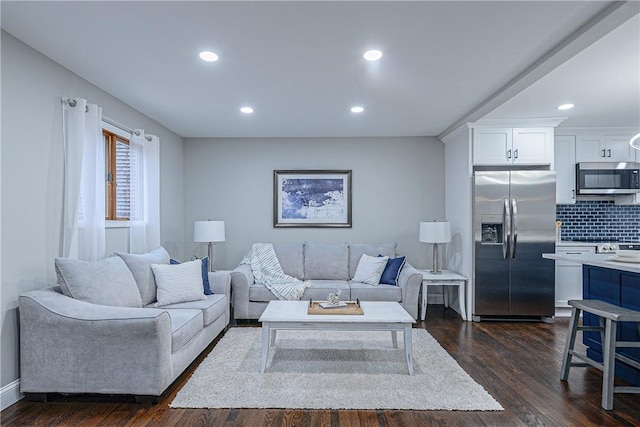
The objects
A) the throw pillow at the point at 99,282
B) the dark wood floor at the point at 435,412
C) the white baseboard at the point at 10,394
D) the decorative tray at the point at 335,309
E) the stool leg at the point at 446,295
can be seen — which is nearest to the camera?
the dark wood floor at the point at 435,412

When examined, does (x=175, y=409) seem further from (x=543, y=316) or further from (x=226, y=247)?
(x=543, y=316)

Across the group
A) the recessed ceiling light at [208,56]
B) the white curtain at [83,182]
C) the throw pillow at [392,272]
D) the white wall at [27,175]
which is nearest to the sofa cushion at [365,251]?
the throw pillow at [392,272]

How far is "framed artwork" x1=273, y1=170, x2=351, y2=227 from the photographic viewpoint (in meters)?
5.63

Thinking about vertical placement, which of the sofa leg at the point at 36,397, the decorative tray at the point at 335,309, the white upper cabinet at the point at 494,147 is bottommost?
the sofa leg at the point at 36,397

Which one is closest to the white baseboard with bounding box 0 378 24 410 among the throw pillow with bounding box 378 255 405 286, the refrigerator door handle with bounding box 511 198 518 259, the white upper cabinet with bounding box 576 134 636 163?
the throw pillow with bounding box 378 255 405 286

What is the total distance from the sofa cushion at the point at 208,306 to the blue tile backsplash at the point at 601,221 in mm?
4735

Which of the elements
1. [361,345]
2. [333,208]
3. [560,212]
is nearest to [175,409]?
[361,345]

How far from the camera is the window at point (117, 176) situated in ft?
12.5

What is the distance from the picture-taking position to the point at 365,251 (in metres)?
5.21

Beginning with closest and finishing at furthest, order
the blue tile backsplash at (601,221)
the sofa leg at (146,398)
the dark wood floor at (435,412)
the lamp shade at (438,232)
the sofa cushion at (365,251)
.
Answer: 1. the dark wood floor at (435,412)
2. the sofa leg at (146,398)
3. the lamp shade at (438,232)
4. the sofa cushion at (365,251)
5. the blue tile backsplash at (601,221)

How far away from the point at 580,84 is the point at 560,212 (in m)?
2.57

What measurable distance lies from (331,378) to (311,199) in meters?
3.09

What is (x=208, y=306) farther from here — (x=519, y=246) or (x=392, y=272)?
(x=519, y=246)

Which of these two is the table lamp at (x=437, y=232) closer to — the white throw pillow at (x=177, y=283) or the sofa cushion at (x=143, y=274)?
the white throw pillow at (x=177, y=283)
